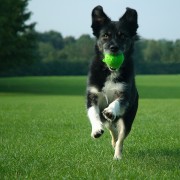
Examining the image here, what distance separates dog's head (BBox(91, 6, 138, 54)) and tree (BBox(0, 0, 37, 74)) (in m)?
41.8

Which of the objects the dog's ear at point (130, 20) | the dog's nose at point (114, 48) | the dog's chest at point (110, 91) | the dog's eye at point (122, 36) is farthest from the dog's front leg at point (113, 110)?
the dog's ear at point (130, 20)

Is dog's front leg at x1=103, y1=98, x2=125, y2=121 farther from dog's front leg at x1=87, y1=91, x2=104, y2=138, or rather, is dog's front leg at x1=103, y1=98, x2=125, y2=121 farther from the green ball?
the green ball

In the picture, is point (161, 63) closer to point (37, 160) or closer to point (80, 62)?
point (80, 62)

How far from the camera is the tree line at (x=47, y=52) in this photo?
51969 millimetres

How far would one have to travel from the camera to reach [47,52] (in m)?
122

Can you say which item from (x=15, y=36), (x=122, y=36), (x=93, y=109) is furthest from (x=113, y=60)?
(x=15, y=36)

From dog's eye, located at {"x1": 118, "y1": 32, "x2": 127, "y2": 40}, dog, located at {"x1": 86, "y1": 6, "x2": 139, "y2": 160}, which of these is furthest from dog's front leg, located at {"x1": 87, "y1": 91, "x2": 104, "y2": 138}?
dog's eye, located at {"x1": 118, "y1": 32, "x2": 127, "y2": 40}

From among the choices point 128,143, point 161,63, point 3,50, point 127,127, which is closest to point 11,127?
point 128,143

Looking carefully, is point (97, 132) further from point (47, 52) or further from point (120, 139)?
point (47, 52)

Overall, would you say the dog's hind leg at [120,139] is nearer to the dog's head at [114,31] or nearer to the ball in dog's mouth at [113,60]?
the ball in dog's mouth at [113,60]

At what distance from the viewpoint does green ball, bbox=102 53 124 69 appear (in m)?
6.85

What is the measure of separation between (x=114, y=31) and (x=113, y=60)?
557mm

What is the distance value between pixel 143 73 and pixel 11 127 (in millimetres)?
90797

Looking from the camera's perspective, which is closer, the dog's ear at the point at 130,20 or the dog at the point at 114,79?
the dog at the point at 114,79
